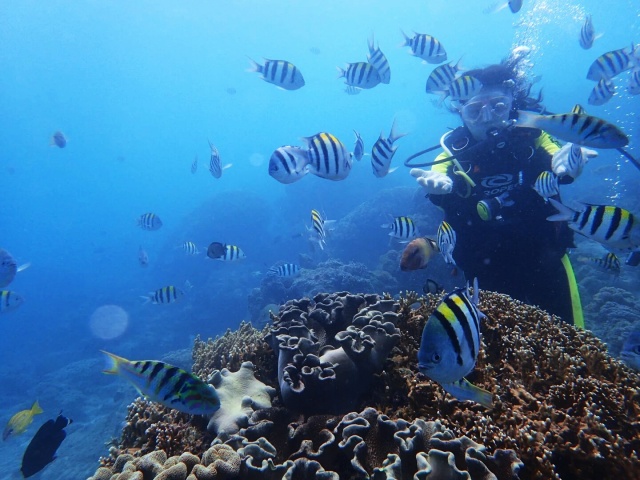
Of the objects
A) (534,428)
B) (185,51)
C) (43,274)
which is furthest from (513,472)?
(185,51)

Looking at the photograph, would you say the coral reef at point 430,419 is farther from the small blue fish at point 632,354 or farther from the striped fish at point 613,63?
the striped fish at point 613,63

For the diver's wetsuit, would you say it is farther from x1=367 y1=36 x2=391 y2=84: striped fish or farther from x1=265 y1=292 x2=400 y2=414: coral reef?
x1=265 y1=292 x2=400 y2=414: coral reef

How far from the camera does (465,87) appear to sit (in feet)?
20.9

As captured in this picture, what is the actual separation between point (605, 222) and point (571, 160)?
2.15 m

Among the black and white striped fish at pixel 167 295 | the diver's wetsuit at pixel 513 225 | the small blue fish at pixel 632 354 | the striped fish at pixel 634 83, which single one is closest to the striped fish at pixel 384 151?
the diver's wetsuit at pixel 513 225

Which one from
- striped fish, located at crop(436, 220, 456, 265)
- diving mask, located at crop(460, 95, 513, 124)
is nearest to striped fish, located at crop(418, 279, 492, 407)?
striped fish, located at crop(436, 220, 456, 265)

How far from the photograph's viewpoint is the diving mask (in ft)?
19.0

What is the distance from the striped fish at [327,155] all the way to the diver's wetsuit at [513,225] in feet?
8.54

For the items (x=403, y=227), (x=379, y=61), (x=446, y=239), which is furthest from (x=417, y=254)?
(x=379, y=61)

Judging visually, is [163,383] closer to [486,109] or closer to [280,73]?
[280,73]

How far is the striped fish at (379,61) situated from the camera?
23.3 feet

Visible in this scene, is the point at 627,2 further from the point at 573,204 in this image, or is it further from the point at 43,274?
the point at 43,274

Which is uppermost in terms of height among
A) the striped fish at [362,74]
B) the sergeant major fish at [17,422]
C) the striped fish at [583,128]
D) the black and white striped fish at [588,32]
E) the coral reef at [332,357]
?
the black and white striped fish at [588,32]

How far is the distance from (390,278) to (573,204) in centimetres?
1126
